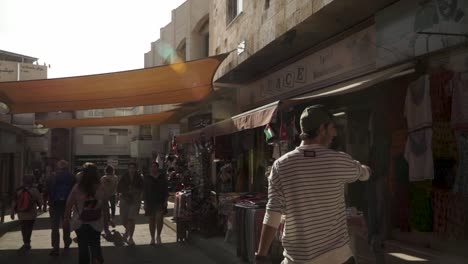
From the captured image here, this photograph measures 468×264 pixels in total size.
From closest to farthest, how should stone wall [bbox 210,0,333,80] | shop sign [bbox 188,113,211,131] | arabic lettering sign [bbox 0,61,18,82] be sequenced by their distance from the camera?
1. stone wall [bbox 210,0,333,80]
2. shop sign [bbox 188,113,211,131]
3. arabic lettering sign [bbox 0,61,18,82]

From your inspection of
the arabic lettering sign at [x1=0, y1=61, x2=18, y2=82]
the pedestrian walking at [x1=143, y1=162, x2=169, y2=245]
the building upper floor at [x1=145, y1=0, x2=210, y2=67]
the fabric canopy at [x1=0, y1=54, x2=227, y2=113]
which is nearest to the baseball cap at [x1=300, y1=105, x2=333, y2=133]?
the fabric canopy at [x1=0, y1=54, x2=227, y2=113]

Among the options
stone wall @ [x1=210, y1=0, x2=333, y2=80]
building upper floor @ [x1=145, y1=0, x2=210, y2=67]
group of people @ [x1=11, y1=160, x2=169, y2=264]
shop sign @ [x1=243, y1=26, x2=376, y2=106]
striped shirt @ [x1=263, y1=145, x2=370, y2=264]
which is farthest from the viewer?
building upper floor @ [x1=145, y1=0, x2=210, y2=67]

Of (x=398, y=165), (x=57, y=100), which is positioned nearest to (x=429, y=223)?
(x=398, y=165)

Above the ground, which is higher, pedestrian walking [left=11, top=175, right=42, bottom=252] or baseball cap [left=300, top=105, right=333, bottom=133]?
baseball cap [left=300, top=105, right=333, bottom=133]

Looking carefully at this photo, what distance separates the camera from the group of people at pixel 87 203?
6086 millimetres

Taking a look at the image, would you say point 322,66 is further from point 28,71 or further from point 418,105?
point 28,71

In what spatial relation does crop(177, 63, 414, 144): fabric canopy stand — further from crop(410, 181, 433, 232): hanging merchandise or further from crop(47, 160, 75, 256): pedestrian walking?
crop(47, 160, 75, 256): pedestrian walking

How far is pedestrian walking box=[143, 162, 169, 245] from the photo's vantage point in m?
10.4

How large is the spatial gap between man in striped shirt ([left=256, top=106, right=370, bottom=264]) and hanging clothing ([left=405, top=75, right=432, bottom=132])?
3243 millimetres

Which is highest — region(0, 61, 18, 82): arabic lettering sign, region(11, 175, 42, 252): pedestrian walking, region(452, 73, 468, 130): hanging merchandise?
region(0, 61, 18, 82): arabic lettering sign

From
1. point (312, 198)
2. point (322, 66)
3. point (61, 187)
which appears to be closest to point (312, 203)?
point (312, 198)

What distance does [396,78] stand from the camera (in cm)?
624

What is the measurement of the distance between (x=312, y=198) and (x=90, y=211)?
13.4 feet

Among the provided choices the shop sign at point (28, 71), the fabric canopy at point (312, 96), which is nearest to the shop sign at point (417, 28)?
the fabric canopy at point (312, 96)
